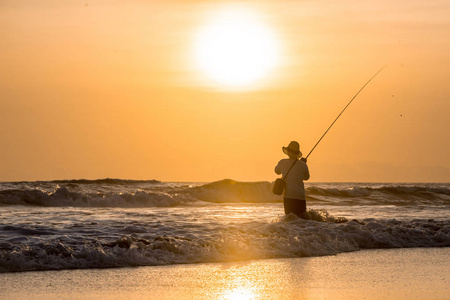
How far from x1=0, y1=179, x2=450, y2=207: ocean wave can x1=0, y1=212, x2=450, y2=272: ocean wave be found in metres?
12.4

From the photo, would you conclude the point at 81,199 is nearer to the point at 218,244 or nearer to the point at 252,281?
the point at 218,244

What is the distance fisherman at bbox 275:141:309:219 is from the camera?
11422 mm

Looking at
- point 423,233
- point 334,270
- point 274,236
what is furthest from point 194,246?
point 423,233

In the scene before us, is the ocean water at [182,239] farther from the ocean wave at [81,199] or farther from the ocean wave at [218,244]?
the ocean wave at [81,199]

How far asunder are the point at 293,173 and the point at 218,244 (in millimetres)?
2404

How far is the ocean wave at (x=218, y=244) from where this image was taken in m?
8.66

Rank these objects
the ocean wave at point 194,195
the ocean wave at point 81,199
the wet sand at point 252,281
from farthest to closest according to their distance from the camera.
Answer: the ocean wave at point 194,195, the ocean wave at point 81,199, the wet sand at point 252,281

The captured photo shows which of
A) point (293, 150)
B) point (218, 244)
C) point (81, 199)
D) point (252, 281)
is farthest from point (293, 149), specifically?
point (81, 199)

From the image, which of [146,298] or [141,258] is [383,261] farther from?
[146,298]

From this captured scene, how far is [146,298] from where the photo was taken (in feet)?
21.2

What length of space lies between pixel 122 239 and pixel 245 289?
309 centimetres

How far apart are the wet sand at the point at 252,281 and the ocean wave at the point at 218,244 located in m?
0.39

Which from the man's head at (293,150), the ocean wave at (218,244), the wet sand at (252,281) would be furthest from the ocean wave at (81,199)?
the wet sand at (252,281)

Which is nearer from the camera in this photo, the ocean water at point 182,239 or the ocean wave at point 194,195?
the ocean water at point 182,239
